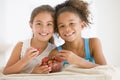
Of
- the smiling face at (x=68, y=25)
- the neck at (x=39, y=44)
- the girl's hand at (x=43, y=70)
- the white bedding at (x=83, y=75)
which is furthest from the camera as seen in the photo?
the neck at (x=39, y=44)

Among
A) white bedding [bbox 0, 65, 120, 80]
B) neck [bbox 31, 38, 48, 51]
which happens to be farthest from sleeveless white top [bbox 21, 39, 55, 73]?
white bedding [bbox 0, 65, 120, 80]

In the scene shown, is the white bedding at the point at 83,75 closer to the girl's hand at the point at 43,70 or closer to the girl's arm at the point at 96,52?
the girl's hand at the point at 43,70

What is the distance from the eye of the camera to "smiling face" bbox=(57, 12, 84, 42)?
1.01 m

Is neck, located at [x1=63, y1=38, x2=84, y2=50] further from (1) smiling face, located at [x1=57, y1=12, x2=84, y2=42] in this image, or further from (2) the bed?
(2) the bed

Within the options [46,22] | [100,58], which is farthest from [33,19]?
[100,58]

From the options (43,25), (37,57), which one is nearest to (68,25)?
(43,25)

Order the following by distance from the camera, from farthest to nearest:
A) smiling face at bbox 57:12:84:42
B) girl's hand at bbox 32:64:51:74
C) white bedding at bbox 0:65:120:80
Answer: smiling face at bbox 57:12:84:42
girl's hand at bbox 32:64:51:74
white bedding at bbox 0:65:120:80

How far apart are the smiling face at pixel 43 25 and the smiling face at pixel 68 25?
4cm

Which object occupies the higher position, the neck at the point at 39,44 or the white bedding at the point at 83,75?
the neck at the point at 39,44

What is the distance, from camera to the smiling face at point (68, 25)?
3.33 ft

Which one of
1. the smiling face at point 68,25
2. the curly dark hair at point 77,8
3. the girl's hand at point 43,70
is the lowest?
the girl's hand at point 43,70

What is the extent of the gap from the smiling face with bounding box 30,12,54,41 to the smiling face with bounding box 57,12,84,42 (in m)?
0.04

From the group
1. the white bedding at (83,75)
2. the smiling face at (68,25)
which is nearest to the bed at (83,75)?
the white bedding at (83,75)

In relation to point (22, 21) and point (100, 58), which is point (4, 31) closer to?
point (22, 21)
